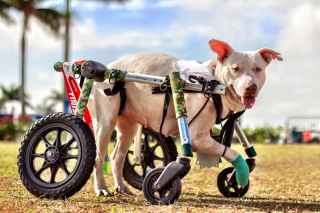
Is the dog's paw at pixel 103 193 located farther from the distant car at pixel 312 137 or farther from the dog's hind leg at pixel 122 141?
the distant car at pixel 312 137

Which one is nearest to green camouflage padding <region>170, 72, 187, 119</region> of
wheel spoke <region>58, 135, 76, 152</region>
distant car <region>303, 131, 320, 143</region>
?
wheel spoke <region>58, 135, 76, 152</region>

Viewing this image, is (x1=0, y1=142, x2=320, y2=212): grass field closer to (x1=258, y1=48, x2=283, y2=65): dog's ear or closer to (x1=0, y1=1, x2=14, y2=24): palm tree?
(x1=258, y1=48, x2=283, y2=65): dog's ear

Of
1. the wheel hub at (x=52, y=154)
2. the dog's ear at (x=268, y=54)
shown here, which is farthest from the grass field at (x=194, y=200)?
the dog's ear at (x=268, y=54)

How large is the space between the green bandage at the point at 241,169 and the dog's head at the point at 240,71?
2.07 ft

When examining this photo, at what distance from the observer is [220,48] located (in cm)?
432

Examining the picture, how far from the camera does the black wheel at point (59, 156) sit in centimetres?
405

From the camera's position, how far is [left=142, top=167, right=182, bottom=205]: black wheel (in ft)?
12.5

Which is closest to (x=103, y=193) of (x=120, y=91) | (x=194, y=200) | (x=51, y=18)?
(x=194, y=200)

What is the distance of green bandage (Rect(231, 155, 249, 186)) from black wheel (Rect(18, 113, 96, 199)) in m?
1.65

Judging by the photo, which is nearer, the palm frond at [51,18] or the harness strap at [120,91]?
the harness strap at [120,91]

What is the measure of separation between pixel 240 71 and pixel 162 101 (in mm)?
1057

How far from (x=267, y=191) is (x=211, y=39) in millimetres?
2803

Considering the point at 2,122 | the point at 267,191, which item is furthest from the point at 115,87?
the point at 2,122

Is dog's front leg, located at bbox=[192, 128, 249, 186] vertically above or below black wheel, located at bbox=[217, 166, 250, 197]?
above
